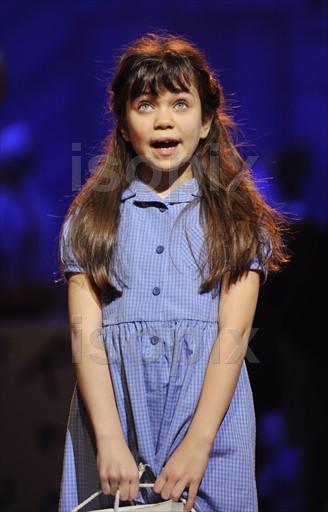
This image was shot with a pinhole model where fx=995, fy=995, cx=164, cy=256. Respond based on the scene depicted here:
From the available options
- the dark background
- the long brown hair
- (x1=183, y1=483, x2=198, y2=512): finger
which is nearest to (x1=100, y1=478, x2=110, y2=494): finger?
(x1=183, y1=483, x2=198, y2=512): finger

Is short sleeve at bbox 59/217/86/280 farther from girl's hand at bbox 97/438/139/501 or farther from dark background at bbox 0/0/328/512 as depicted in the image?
dark background at bbox 0/0/328/512

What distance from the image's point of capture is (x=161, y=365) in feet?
4.66

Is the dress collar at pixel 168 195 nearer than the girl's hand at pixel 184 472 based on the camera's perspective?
No

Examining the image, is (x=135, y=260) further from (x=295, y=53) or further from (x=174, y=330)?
(x=295, y=53)

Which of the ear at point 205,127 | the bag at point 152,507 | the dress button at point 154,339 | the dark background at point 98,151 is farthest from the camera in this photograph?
the dark background at point 98,151

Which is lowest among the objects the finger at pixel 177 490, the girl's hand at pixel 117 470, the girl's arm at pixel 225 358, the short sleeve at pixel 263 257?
the finger at pixel 177 490

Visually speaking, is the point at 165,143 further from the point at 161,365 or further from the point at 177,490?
the point at 177,490

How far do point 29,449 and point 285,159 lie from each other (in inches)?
39.9

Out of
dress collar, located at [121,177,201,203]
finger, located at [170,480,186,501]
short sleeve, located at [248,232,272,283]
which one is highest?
dress collar, located at [121,177,201,203]

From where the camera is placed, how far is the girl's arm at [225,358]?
1380 millimetres

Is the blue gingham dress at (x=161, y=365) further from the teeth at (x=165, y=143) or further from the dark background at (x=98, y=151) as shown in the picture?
the dark background at (x=98, y=151)

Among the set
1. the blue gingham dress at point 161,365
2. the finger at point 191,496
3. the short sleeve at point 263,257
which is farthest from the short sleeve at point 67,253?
the finger at point 191,496

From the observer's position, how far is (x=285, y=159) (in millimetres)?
2650

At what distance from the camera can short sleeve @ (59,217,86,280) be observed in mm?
1482
